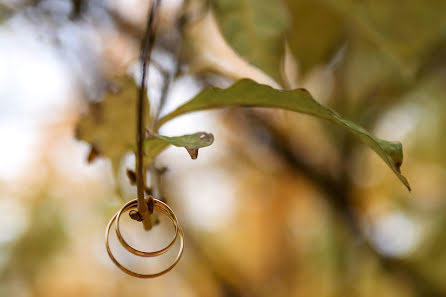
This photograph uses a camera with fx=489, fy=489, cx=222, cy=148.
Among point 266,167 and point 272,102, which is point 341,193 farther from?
point 272,102

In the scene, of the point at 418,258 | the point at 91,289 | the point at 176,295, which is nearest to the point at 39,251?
the point at 91,289

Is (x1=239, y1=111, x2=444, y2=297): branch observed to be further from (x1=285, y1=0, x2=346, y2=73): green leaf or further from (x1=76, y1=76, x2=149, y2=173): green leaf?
(x1=76, y1=76, x2=149, y2=173): green leaf

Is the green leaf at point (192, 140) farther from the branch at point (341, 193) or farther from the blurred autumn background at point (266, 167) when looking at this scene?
the branch at point (341, 193)

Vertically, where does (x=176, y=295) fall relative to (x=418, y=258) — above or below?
below

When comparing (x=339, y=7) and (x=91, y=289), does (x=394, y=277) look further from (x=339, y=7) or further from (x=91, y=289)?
(x=91, y=289)

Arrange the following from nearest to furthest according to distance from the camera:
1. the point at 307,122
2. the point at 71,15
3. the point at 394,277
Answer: the point at 71,15
the point at 394,277
the point at 307,122

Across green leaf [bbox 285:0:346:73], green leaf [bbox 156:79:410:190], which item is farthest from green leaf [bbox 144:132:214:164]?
green leaf [bbox 285:0:346:73]

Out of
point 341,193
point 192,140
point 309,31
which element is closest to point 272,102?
point 192,140
